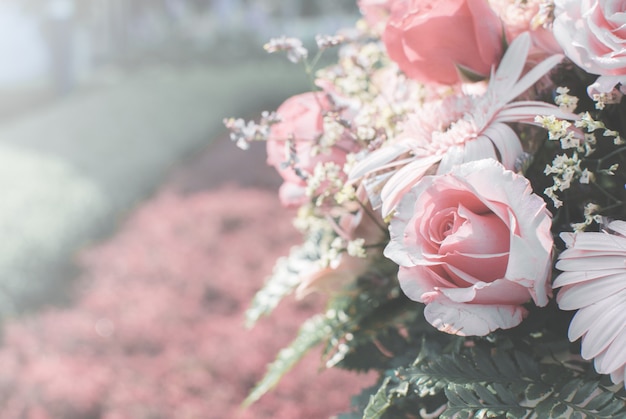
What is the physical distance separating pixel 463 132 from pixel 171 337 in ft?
7.29

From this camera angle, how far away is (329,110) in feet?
2.14

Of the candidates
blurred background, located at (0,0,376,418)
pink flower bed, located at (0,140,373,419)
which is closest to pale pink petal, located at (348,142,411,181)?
pink flower bed, located at (0,140,373,419)

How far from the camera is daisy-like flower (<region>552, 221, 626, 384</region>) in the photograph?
46cm

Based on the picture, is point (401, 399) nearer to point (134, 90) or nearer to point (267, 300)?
point (267, 300)

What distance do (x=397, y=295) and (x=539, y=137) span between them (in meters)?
0.20

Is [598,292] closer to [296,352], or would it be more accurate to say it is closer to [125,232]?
[296,352]

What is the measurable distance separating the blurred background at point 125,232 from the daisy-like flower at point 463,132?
1.36 m

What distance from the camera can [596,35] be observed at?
1.65 feet

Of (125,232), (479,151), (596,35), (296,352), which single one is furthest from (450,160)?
(125,232)

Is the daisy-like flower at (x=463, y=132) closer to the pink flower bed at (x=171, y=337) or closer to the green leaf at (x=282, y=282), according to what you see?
the green leaf at (x=282, y=282)

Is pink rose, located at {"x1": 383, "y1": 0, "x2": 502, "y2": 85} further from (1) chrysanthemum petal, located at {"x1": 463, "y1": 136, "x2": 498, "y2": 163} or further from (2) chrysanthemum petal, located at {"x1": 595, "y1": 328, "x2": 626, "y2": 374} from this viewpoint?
(2) chrysanthemum petal, located at {"x1": 595, "y1": 328, "x2": 626, "y2": 374}

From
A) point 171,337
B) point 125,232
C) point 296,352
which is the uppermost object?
point 296,352

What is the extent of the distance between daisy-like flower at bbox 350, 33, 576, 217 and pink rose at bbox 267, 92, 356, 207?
76 mm

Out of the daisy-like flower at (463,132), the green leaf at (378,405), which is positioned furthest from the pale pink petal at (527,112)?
the green leaf at (378,405)
